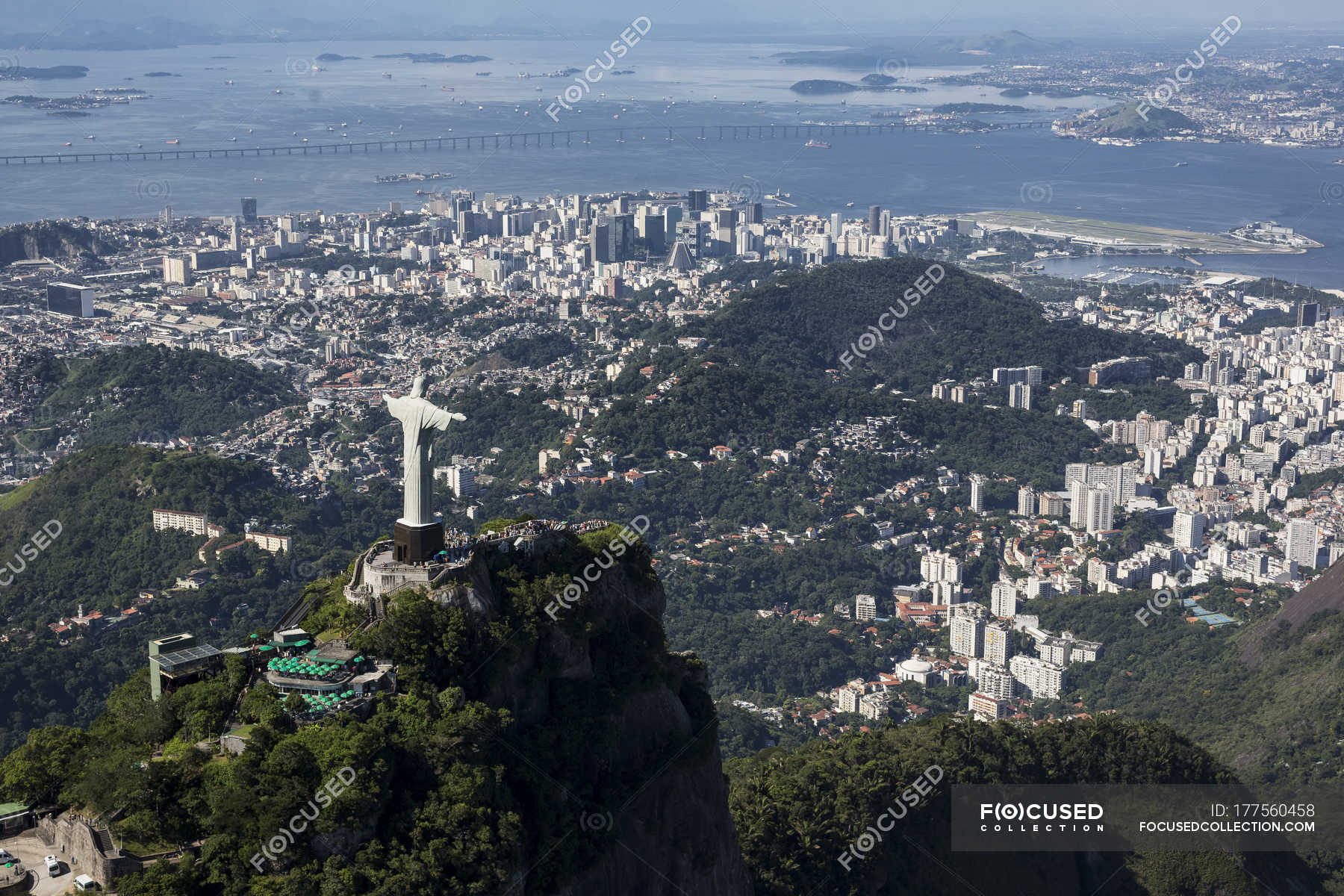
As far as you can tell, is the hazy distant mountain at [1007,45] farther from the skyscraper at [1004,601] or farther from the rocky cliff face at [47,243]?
the skyscraper at [1004,601]

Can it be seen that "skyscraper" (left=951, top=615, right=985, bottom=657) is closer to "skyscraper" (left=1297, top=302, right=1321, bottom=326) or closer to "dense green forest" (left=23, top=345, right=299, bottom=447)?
"dense green forest" (left=23, top=345, right=299, bottom=447)

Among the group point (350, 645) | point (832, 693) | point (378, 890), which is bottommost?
point (832, 693)

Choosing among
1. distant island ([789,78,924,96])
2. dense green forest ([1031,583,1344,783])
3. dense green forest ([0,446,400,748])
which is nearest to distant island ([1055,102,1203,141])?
distant island ([789,78,924,96])

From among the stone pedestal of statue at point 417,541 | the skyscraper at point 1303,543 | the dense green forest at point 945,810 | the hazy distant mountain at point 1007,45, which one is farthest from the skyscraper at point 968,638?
the hazy distant mountain at point 1007,45

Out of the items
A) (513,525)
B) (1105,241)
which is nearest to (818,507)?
(513,525)

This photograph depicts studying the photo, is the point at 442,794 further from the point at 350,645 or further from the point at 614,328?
the point at 614,328

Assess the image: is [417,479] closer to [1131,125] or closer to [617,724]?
[617,724]
